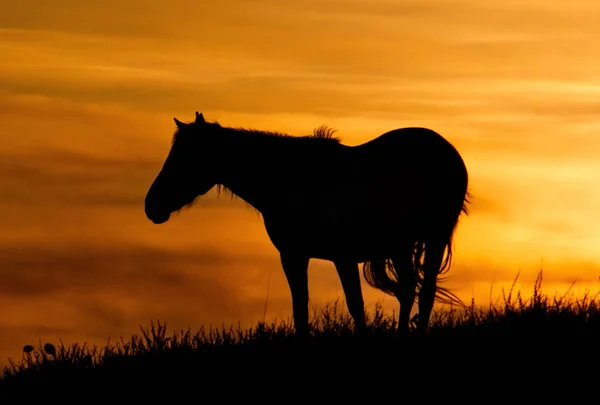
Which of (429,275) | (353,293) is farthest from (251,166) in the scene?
(429,275)

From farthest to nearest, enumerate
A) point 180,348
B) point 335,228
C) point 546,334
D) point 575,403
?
point 335,228, point 180,348, point 546,334, point 575,403

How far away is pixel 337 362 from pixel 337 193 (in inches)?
110

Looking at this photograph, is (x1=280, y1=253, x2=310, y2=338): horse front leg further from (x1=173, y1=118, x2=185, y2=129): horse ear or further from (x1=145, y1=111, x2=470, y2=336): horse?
(x1=173, y1=118, x2=185, y2=129): horse ear

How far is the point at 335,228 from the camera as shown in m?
11.3

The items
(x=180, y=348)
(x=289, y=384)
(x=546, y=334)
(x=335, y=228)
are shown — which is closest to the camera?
(x=289, y=384)

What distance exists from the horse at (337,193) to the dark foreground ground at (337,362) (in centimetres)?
84

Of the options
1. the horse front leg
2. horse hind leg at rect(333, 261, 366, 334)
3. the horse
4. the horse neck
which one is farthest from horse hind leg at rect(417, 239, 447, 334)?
the horse neck

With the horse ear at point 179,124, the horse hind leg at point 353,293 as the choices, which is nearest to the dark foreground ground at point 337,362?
→ the horse hind leg at point 353,293

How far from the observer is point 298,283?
11.1 metres

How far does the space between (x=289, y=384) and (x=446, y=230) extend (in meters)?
4.05

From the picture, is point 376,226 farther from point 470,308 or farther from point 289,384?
point 289,384

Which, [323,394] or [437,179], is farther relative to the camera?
[437,179]

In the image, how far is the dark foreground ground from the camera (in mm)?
8477

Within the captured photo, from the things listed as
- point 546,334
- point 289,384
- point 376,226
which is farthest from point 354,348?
point 376,226
